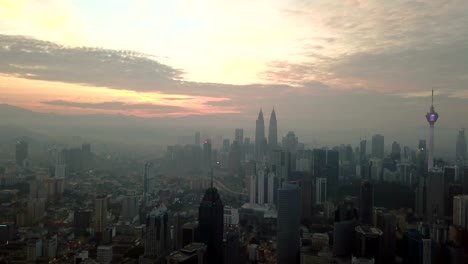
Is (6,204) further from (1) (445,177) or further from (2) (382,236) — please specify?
(1) (445,177)

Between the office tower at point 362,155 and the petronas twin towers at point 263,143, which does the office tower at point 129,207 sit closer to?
the petronas twin towers at point 263,143

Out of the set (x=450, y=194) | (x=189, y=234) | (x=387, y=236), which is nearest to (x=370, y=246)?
(x=387, y=236)

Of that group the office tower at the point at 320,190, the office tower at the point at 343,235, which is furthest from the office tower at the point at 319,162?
the office tower at the point at 343,235

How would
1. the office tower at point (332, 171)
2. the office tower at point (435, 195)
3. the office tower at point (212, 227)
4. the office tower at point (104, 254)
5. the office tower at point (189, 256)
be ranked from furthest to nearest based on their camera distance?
the office tower at point (332, 171), the office tower at point (435, 195), the office tower at point (104, 254), the office tower at point (212, 227), the office tower at point (189, 256)

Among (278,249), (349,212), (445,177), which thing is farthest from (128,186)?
(445,177)

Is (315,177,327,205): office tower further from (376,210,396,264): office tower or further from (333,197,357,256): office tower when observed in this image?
(333,197,357,256): office tower

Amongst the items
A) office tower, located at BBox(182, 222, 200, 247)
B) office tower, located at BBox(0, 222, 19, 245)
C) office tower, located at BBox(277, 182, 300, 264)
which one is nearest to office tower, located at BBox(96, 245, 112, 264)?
office tower, located at BBox(182, 222, 200, 247)

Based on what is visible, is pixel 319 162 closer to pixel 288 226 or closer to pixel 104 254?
pixel 288 226
